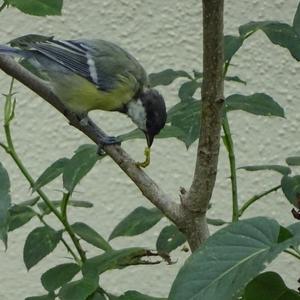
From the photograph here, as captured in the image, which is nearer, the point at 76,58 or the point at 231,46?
the point at 231,46

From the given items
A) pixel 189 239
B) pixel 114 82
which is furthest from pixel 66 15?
pixel 189 239

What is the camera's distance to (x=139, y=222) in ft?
3.96

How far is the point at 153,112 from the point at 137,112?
0.56 ft

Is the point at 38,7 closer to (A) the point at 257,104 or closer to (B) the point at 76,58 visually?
(A) the point at 257,104

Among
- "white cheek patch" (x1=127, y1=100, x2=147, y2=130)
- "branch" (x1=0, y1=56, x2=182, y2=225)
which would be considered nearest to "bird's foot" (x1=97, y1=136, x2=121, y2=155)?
"branch" (x1=0, y1=56, x2=182, y2=225)

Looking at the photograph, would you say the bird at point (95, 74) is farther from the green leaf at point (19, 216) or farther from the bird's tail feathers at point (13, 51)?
the green leaf at point (19, 216)

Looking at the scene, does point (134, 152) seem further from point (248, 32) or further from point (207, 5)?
point (207, 5)

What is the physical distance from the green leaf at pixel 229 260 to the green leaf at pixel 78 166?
→ 1.07ft

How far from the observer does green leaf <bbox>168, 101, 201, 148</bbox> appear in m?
1.11

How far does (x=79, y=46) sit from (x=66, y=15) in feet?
1.13

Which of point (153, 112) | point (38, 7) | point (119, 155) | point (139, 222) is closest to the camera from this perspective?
point (119, 155)

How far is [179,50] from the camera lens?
6.66ft

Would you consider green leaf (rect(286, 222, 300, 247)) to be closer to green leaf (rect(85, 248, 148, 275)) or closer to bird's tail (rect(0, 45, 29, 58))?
green leaf (rect(85, 248, 148, 275))

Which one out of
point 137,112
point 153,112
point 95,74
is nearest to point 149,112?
point 153,112
